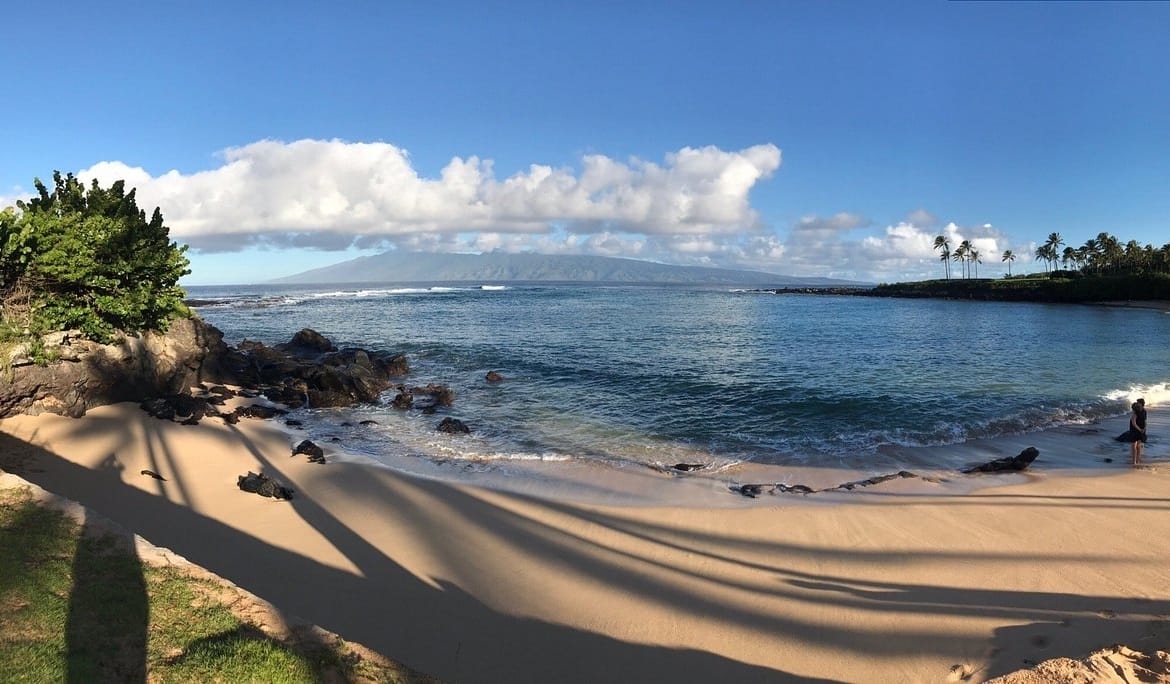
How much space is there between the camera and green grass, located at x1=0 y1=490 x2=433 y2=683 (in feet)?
17.9

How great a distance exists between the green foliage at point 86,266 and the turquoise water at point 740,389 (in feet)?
24.0

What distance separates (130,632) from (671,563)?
8.12 meters

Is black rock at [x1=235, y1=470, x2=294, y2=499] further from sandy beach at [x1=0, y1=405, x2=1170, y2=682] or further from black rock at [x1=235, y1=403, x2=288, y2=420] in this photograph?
black rock at [x1=235, y1=403, x2=288, y2=420]

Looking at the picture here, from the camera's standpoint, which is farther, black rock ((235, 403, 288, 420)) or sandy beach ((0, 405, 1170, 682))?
black rock ((235, 403, 288, 420))

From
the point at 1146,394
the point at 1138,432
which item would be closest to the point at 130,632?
the point at 1138,432

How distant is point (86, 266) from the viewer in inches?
667

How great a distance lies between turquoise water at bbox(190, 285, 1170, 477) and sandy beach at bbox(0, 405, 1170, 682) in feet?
12.2

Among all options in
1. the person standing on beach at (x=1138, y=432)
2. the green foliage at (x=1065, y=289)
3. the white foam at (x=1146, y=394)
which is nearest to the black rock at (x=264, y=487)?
the person standing on beach at (x=1138, y=432)

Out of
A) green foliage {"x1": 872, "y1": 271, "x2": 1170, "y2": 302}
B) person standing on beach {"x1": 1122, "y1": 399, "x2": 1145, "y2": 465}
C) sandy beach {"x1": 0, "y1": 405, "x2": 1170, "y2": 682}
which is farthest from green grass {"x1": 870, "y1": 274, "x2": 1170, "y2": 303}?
sandy beach {"x1": 0, "y1": 405, "x2": 1170, "y2": 682}

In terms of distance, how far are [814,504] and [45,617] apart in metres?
13.7

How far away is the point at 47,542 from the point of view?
7.40 meters

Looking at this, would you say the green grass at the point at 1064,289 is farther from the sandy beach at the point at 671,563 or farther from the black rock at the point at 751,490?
the black rock at the point at 751,490

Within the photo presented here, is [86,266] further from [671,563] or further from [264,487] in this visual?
[671,563]

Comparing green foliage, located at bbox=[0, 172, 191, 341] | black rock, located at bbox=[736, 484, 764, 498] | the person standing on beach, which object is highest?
green foliage, located at bbox=[0, 172, 191, 341]
